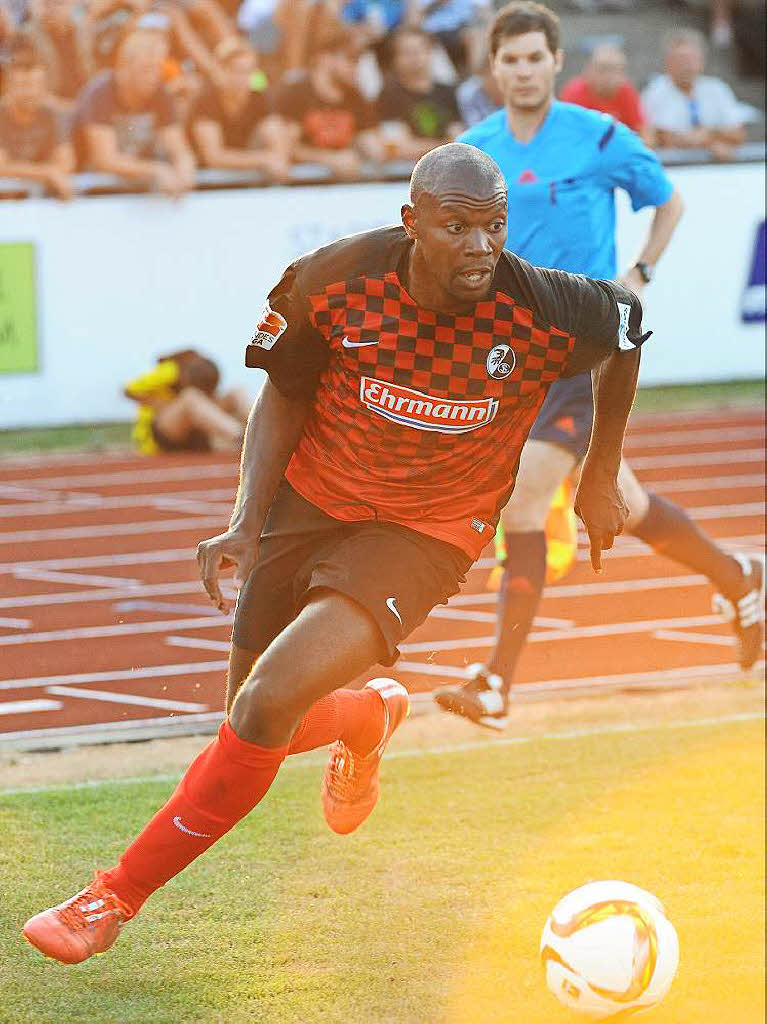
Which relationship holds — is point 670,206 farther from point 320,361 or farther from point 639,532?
point 320,361

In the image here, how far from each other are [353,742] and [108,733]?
6.16 ft

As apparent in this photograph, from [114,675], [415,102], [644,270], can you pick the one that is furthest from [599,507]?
[415,102]

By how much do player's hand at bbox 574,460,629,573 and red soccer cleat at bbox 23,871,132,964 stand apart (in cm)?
149

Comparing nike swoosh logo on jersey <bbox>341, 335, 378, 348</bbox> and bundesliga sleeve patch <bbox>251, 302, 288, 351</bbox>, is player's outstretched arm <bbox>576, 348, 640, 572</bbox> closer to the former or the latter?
nike swoosh logo on jersey <bbox>341, 335, 378, 348</bbox>

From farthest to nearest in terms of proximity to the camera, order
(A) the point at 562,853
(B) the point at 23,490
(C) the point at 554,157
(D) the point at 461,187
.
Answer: (B) the point at 23,490
(C) the point at 554,157
(A) the point at 562,853
(D) the point at 461,187

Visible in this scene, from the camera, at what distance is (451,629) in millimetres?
7996

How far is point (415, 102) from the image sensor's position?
1353 cm

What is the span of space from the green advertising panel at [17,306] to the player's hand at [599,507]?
8035 millimetres

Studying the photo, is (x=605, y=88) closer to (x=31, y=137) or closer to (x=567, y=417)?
(x=31, y=137)

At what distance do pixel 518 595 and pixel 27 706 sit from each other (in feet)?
6.90

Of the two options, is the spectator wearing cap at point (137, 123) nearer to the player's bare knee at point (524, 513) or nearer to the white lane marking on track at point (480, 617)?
the white lane marking on track at point (480, 617)

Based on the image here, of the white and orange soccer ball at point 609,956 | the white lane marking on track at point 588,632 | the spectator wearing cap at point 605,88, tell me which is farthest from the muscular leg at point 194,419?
the white and orange soccer ball at point 609,956

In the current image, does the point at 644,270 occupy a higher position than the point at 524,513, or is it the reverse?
the point at 644,270

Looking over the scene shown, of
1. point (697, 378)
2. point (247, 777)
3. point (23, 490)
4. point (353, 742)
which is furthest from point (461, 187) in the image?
point (697, 378)
